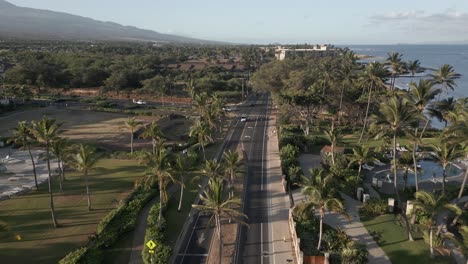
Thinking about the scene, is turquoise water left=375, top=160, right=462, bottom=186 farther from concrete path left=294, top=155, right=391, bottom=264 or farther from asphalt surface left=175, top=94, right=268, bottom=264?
asphalt surface left=175, top=94, right=268, bottom=264

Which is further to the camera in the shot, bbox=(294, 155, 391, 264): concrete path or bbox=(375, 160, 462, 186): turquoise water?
bbox=(375, 160, 462, 186): turquoise water

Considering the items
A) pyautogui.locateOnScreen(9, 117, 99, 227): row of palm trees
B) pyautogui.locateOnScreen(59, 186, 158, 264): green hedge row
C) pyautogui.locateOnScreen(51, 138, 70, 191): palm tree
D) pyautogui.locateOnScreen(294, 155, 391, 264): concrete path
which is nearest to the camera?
pyautogui.locateOnScreen(59, 186, 158, 264): green hedge row

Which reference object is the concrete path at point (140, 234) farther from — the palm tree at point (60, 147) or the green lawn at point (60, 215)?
the palm tree at point (60, 147)

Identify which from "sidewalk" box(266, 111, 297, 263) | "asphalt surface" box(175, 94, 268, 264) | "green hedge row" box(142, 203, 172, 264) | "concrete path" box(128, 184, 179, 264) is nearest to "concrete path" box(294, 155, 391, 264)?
"sidewalk" box(266, 111, 297, 263)

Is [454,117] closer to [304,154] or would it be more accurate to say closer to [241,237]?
[304,154]

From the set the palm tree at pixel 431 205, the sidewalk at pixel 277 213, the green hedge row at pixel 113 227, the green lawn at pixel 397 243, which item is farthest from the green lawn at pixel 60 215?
the palm tree at pixel 431 205

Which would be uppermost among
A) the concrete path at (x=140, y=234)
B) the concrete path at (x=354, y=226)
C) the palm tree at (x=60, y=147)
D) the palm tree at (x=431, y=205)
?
the palm tree at (x=60, y=147)

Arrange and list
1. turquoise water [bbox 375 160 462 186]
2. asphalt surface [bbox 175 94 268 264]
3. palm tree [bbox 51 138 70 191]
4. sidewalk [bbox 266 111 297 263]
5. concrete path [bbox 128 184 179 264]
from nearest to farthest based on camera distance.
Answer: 1. concrete path [bbox 128 184 179 264]
2. asphalt surface [bbox 175 94 268 264]
3. sidewalk [bbox 266 111 297 263]
4. palm tree [bbox 51 138 70 191]
5. turquoise water [bbox 375 160 462 186]

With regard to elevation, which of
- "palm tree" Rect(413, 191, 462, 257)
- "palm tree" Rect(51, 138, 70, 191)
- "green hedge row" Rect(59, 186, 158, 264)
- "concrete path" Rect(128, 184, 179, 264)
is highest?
"palm tree" Rect(51, 138, 70, 191)
